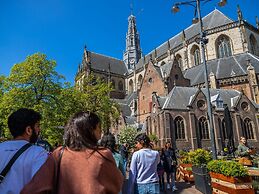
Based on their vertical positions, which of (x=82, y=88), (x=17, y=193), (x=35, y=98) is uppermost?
(x=82, y=88)

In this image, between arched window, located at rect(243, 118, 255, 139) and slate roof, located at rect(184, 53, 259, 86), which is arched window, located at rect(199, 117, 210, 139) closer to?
arched window, located at rect(243, 118, 255, 139)

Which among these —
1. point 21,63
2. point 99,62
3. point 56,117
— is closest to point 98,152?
point 56,117

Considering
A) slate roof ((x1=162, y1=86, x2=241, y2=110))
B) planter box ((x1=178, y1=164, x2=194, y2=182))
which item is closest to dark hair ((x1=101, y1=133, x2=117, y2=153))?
planter box ((x1=178, y1=164, x2=194, y2=182))

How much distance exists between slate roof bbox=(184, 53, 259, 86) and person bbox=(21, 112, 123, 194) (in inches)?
1346

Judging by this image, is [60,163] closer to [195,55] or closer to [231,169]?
[231,169]

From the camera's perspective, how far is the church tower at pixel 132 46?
6806 cm

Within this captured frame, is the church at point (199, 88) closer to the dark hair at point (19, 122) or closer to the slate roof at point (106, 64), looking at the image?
the slate roof at point (106, 64)

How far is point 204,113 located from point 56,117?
17.3 metres

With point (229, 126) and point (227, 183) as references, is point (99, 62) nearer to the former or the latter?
point (229, 126)

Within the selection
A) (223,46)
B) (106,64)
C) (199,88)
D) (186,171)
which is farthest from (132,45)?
(186,171)

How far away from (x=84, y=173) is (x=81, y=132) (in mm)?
425

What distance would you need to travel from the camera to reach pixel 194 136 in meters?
25.4

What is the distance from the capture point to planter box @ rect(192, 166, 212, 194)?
7753 mm

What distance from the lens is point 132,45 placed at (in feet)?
233
